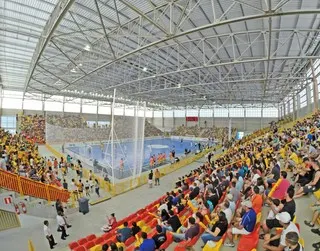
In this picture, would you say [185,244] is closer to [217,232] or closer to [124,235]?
[217,232]

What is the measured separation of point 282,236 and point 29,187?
32.0ft

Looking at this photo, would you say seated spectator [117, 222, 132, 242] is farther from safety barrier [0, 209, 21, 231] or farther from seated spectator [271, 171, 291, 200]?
safety barrier [0, 209, 21, 231]

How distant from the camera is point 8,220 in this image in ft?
32.9

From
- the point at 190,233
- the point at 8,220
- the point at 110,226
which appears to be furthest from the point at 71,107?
the point at 190,233

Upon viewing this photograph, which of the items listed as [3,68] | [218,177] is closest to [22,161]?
[218,177]

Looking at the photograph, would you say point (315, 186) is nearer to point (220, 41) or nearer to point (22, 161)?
point (220, 41)

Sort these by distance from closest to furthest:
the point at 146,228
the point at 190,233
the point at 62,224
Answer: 1. the point at 190,233
2. the point at 146,228
3. the point at 62,224

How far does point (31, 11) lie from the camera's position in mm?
12789

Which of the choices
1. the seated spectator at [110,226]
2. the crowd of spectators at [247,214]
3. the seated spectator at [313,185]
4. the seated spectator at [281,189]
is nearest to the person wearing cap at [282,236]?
the crowd of spectators at [247,214]

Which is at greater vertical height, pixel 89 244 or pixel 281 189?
pixel 281 189

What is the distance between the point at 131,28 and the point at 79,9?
3253 millimetres

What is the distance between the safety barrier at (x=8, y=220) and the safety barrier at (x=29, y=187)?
1.34 meters

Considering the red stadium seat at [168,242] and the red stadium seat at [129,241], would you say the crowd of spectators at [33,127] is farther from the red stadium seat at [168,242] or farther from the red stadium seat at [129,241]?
the red stadium seat at [168,242]

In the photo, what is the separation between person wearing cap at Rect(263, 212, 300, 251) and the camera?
155 inches
